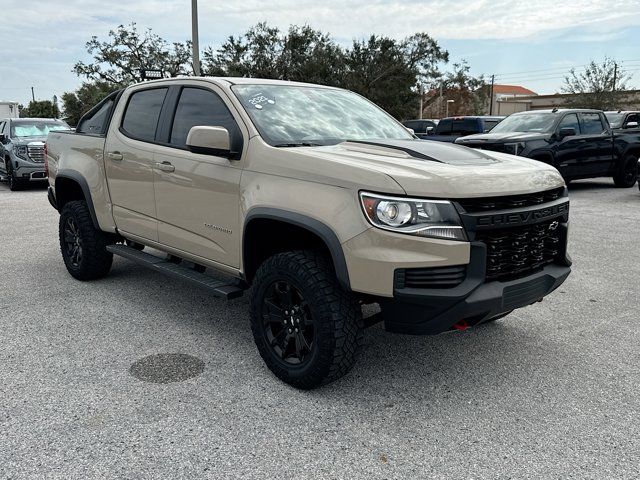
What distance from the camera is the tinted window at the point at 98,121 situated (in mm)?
5285

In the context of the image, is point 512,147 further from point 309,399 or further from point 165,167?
point 309,399

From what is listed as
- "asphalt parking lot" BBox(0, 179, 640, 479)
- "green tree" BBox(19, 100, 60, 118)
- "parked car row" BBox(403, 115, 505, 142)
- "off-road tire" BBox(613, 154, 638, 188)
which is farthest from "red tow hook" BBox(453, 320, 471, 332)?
"green tree" BBox(19, 100, 60, 118)

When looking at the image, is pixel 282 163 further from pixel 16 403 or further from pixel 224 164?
pixel 16 403

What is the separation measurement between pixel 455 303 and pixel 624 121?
45.4ft

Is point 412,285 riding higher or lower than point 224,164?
lower

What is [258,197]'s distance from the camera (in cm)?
345

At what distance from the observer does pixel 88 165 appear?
5305 millimetres

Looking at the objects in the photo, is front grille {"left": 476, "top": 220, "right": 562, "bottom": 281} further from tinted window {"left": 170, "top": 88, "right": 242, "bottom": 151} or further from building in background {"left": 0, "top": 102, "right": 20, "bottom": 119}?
building in background {"left": 0, "top": 102, "right": 20, "bottom": 119}

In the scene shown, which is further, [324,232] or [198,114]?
[198,114]

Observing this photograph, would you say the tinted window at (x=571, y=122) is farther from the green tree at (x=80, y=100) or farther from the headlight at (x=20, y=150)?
the green tree at (x=80, y=100)

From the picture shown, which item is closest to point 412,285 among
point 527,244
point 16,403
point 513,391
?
point 527,244

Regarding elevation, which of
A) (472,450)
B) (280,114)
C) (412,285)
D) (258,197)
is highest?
(280,114)

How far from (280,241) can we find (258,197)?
0.35 m

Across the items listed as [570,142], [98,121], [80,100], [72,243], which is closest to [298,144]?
[98,121]
